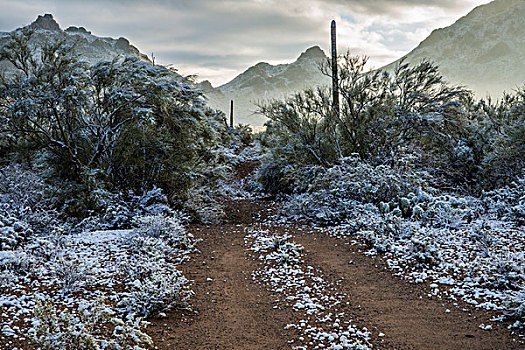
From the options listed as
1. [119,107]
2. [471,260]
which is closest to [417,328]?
[471,260]

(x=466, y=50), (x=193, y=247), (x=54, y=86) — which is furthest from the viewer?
(x=466, y=50)

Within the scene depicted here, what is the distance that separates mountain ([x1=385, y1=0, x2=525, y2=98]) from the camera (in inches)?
2936

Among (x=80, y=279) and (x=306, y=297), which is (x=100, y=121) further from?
(x=306, y=297)

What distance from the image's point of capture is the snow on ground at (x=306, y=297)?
3900mm

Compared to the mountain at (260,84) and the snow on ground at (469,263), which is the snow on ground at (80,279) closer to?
the snow on ground at (469,263)

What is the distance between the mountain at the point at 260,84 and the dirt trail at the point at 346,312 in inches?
3623

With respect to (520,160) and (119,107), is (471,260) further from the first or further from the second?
(119,107)

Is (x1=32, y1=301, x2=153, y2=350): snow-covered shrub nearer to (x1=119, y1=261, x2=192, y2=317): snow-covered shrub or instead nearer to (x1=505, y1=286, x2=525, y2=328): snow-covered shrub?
(x1=119, y1=261, x2=192, y2=317): snow-covered shrub

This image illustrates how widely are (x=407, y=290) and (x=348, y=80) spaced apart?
29.6 ft

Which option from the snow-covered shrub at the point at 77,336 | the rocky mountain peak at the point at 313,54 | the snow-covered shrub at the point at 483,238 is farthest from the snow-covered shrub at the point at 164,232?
the rocky mountain peak at the point at 313,54

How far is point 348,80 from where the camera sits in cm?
1271

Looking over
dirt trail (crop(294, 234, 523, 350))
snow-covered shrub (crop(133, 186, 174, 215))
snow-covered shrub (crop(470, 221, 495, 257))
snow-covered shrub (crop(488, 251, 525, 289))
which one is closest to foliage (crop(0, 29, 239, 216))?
snow-covered shrub (crop(133, 186, 174, 215))

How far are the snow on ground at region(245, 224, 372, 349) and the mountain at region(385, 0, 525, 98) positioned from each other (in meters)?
73.3

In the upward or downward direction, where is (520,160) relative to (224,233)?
upward
